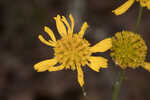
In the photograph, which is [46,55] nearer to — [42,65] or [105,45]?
[42,65]

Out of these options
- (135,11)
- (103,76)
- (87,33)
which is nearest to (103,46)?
(103,76)

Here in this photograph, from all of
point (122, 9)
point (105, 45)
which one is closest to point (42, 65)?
point (105, 45)

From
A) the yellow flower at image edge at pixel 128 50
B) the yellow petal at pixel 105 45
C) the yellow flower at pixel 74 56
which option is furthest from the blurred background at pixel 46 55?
the yellow flower at image edge at pixel 128 50

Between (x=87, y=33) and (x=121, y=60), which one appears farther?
(x=87, y=33)

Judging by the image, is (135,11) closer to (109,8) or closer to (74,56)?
(109,8)

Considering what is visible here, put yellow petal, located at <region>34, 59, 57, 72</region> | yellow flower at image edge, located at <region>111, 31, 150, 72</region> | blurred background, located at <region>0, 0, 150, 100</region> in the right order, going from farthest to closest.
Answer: blurred background, located at <region>0, 0, 150, 100</region> → yellow petal, located at <region>34, 59, 57, 72</region> → yellow flower at image edge, located at <region>111, 31, 150, 72</region>

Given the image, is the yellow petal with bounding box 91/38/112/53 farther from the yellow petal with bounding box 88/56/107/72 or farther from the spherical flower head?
the yellow petal with bounding box 88/56/107/72

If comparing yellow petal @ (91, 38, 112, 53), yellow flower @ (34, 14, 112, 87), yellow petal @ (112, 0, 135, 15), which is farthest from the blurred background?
yellow petal @ (112, 0, 135, 15)
